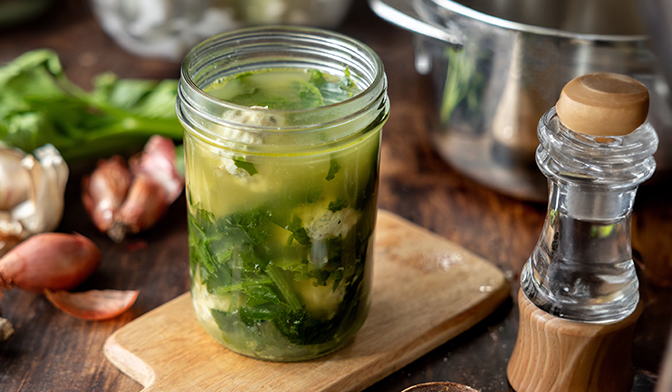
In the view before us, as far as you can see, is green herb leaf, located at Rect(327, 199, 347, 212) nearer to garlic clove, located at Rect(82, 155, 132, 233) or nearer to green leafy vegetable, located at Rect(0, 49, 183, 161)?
garlic clove, located at Rect(82, 155, 132, 233)

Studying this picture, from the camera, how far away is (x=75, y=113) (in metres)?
1.19

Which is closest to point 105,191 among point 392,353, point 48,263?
point 48,263

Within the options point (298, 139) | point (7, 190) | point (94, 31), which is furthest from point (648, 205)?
point (94, 31)

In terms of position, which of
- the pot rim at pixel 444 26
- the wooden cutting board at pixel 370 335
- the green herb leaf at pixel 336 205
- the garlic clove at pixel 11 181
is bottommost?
the wooden cutting board at pixel 370 335

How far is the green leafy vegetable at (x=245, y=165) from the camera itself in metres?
0.69

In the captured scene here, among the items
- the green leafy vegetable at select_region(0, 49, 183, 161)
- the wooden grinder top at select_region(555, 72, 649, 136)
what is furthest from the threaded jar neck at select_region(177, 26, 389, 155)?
the green leafy vegetable at select_region(0, 49, 183, 161)

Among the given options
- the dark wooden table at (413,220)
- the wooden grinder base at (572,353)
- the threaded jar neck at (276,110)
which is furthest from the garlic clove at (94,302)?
the wooden grinder base at (572,353)

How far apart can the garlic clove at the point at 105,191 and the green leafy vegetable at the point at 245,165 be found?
42 centimetres

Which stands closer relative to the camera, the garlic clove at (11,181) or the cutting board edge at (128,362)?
the cutting board edge at (128,362)

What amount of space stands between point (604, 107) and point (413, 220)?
514 mm

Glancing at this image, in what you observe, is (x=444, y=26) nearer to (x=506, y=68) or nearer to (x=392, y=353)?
(x=506, y=68)

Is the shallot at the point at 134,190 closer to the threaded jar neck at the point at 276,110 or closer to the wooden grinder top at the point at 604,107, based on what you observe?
the threaded jar neck at the point at 276,110

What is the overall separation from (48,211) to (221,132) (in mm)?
454

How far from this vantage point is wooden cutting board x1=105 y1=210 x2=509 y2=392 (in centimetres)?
77
